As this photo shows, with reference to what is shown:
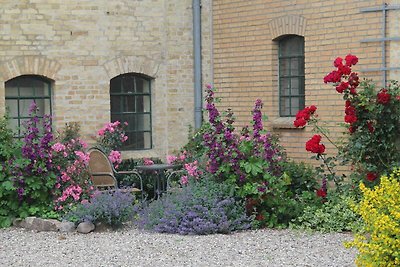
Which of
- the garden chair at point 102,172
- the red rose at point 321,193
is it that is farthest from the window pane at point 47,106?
the red rose at point 321,193

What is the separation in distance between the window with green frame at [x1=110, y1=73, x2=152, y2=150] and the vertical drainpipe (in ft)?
2.75

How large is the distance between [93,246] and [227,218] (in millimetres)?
1859

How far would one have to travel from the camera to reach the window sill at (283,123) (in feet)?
43.9

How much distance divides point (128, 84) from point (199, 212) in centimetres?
439

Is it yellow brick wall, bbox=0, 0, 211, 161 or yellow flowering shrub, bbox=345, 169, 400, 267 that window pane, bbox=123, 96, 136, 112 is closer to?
yellow brick wall, bbox=0, 0, 211, 161

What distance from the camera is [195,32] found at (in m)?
14.7

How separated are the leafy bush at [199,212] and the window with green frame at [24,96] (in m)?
3.30

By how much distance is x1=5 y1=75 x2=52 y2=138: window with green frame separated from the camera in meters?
13.5

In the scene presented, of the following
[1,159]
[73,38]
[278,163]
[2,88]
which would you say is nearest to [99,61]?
[73,38]

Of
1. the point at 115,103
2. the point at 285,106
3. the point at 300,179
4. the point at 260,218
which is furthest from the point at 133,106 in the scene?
the point at 260,218

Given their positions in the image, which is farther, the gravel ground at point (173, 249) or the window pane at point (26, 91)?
the window pane at point (26, 91)

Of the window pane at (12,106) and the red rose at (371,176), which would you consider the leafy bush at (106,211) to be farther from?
the red rose at (371,176)

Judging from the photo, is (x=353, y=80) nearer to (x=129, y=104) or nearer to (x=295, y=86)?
(x=295, y=86)

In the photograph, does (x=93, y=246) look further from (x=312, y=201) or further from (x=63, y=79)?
(x=63, y=79)
